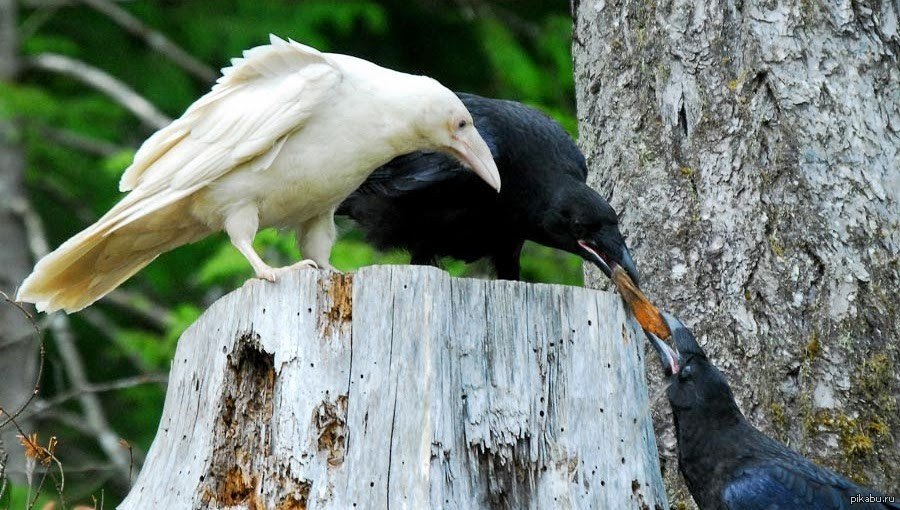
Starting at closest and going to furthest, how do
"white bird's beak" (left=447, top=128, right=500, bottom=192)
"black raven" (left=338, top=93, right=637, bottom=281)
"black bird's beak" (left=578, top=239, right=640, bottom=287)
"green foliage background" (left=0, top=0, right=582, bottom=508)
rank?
"white bird's beak" (left=447, top=128, right=500, bottom=192), "black bird's beak" (left=578, top=239, right=640, bottom=287), "black raven" (left=338, top=93, right=637, bottom=281), "green foliage background" (left=0, top=0, right=582, bottom=508)

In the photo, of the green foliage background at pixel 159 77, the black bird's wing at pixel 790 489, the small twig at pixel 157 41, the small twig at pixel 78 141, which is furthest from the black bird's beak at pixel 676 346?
the small twig at pixel 78 141

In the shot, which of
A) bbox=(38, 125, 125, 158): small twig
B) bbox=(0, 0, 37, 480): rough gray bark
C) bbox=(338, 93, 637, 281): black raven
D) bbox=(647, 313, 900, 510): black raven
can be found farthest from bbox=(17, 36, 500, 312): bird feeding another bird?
bbox=(0, 0, 37, 480): rough gray bark

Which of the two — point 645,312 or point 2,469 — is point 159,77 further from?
point 645,312

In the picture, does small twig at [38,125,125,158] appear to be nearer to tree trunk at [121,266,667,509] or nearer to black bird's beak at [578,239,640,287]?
black bird's beak at [578,239,640,287]

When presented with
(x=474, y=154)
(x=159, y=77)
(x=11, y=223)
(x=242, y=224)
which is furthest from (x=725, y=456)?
(x=159, y=77)

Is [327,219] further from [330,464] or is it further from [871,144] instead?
[871,144]

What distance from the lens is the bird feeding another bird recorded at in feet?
15.5

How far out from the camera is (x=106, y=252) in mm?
4953

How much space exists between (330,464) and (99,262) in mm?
1662

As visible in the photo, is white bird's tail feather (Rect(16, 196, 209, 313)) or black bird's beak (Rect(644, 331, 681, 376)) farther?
black bird's beak (Rect(644, 331, 681, 376))

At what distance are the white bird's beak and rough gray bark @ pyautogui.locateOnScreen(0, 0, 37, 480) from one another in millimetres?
6382

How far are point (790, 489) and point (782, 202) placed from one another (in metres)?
1.18

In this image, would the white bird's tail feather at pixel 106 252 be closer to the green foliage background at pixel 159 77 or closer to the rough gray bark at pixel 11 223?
the green foliage background at pixel 159 77

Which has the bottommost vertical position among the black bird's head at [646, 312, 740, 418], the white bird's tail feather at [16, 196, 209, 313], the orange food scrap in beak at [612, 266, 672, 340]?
the black bird's head at [646, 312, 740, 418]
